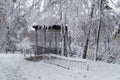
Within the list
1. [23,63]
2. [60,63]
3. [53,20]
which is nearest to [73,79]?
[60,63]

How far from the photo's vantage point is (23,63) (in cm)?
1241

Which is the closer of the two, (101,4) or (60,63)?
(60,63)

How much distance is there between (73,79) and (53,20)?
22.1ft

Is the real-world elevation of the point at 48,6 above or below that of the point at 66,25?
above

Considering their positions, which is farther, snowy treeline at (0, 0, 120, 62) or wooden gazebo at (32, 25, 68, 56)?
wooden gazebo at (32, 25, 68, 56)

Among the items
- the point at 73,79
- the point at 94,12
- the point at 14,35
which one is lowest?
the point at 73,79

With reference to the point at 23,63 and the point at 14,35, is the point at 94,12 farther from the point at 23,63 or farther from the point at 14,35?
the point at 14,35

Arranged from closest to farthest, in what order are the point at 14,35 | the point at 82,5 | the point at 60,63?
the point at 60,63 < the point at 82,5 < the point at 14,35

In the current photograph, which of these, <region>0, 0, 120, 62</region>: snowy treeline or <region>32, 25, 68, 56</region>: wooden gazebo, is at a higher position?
<region>0, 0, 120, 62</region>: snowy treeline

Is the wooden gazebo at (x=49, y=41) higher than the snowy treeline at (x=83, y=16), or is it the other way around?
the snowy treeline at (x=83, y=16)

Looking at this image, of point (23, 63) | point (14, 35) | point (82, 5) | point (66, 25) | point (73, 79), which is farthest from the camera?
point (14, 35)

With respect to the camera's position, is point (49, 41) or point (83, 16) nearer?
point (83, 16)

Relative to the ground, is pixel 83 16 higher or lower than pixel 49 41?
higher

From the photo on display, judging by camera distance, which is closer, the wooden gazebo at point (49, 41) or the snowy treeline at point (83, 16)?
the snowy treeline at point (83, 16)
